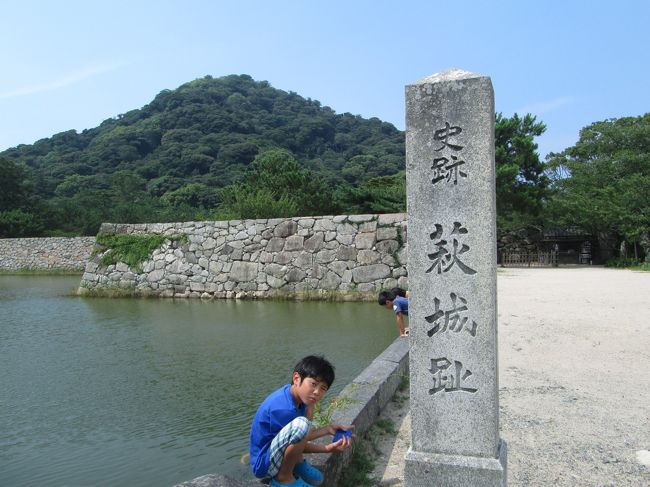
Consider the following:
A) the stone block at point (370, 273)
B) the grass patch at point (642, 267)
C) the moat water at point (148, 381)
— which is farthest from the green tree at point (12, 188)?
the grass patch at point (642, 267)

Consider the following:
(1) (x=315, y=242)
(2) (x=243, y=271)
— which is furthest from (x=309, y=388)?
(2) (x=243, y=271)

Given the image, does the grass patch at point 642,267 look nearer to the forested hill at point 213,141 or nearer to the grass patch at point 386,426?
the grass patch at point 386,426

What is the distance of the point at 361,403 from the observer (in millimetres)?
3422

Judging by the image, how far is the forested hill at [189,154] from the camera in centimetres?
3209

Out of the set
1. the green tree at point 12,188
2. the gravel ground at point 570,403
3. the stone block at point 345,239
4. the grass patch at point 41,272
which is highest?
the green tree at point 12,188

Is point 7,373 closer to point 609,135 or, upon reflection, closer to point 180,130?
point 609,135

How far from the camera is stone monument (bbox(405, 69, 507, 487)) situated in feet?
7.91

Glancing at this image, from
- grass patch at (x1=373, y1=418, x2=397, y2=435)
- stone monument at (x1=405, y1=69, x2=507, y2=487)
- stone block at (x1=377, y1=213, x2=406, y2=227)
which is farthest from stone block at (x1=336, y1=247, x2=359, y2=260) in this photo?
stone monument at (x1=405, y1=69, x2=507, y2=487)

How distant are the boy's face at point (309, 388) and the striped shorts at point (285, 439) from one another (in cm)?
15

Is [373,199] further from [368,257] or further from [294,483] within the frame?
[294,483]

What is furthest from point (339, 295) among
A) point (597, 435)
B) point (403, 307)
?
point (597, 435)

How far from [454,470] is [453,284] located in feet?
2.81

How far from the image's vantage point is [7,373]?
211 inches

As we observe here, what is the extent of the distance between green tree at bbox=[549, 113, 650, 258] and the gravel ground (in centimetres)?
1333
